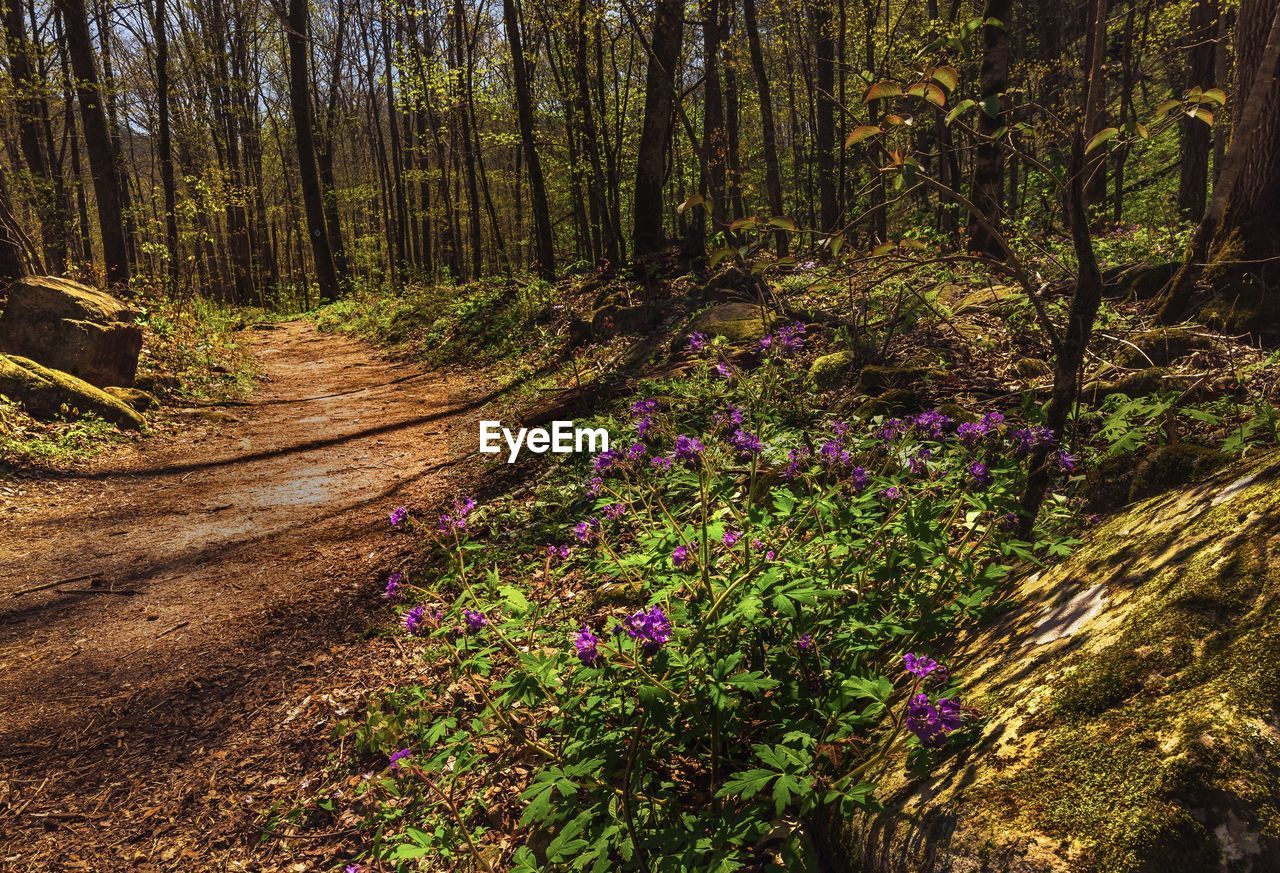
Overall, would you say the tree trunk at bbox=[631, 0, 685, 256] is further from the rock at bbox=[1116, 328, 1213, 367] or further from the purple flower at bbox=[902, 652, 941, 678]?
the purple flower at bbox=[902, 652, 941, 678]

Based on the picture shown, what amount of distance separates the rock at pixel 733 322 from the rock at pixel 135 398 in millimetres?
7009

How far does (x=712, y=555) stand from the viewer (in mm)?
2719

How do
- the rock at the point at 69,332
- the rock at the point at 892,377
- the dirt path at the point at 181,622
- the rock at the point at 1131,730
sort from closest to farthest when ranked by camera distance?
the rock at the point at 1131,730 → the dirt path at the point at 181,622 → the rock at the point at 892,377 → the rock at the point at 69,332

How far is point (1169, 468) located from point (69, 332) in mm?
10685

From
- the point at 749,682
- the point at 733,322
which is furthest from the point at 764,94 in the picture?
the point at 749,682

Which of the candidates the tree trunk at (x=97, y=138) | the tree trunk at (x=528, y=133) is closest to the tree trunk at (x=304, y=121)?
the tree trunk at (x=97, y=138)

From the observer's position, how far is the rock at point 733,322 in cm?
721

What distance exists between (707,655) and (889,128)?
67.4 inches

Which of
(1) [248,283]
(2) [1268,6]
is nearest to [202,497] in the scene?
(2) [1268,6]

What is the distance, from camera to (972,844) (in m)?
1.26

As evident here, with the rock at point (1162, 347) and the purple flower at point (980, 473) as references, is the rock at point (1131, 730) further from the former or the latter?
the rock at point (1162, 347)

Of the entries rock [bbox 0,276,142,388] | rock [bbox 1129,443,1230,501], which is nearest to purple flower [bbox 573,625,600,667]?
rock [bbox 1129,443,1230,501]

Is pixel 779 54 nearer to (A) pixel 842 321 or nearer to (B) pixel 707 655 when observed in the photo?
(A) pixel 842 321

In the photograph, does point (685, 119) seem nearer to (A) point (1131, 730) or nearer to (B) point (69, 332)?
(B) point (69, 332)
